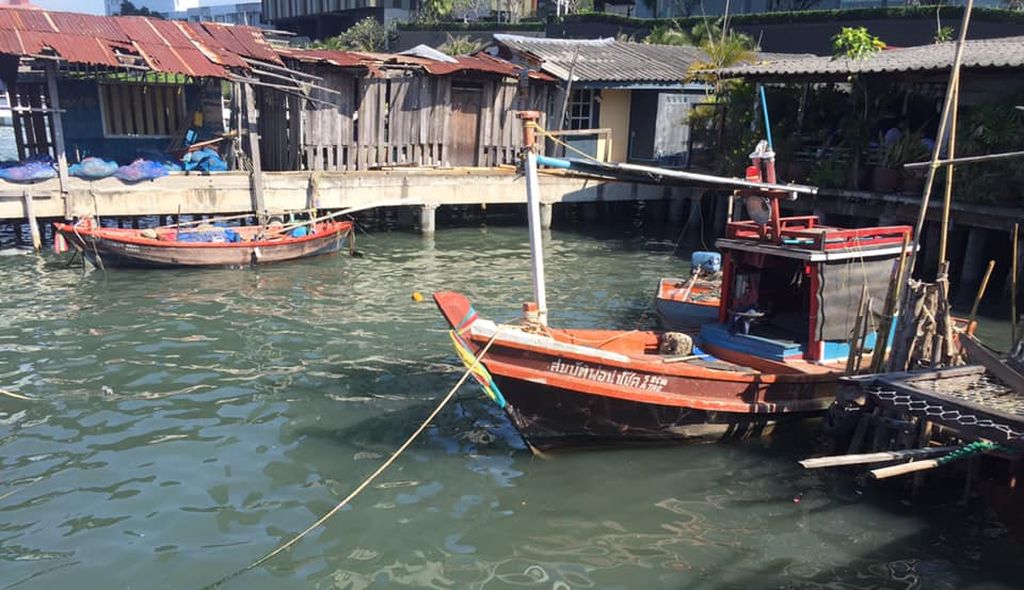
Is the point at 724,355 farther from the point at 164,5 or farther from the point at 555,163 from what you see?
the point at 164,5

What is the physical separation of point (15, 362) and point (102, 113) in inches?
519

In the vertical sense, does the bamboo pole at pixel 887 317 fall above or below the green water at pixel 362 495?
above

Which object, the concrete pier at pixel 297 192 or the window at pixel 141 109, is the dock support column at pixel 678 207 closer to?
the concrete pier at pixel 297 192

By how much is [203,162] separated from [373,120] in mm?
4901

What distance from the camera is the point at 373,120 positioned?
899 inches

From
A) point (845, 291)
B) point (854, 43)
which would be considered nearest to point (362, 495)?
point (845, 291)

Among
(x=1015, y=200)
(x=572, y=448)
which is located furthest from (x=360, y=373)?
(x=1015, y=200)

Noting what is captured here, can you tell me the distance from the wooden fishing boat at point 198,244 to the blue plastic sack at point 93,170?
130cm

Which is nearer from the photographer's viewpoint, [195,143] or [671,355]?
[671,355]

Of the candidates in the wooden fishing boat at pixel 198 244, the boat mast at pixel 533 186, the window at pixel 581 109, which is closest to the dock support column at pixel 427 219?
the wooden fishing boat at pixel 198 244

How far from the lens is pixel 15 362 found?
11883 millimetres

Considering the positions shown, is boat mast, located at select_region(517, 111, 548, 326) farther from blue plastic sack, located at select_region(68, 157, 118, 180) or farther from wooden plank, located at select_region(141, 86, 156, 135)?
wooden plank, located at select_region(141, 86, 156, 135)

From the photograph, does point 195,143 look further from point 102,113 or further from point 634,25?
point 634,25

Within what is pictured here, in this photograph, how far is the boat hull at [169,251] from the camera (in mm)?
16938
